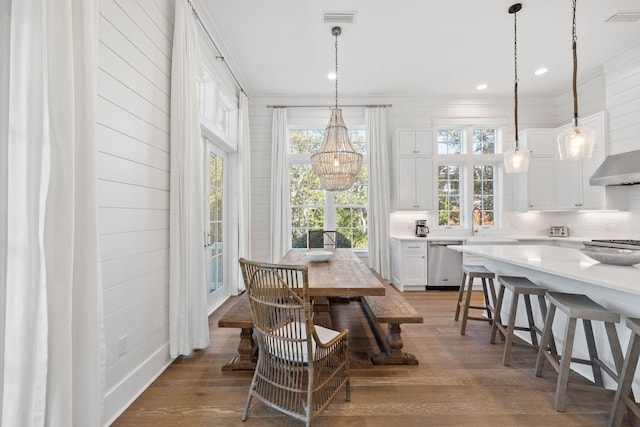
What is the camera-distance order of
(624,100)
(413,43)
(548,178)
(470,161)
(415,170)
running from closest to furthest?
1. (413,43)
2. (624,100)
3. (548,178)
4. (415,170)
5. (470,161)

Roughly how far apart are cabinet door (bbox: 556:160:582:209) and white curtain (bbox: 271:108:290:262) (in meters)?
4.42

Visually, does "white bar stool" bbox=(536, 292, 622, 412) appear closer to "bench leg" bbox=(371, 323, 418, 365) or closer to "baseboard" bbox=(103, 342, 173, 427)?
"bench leg" bbox=(371, 323, 418, 365)

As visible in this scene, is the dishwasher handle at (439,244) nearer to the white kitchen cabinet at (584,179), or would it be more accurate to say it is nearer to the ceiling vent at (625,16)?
the white kitchen cabinet at (584,179)

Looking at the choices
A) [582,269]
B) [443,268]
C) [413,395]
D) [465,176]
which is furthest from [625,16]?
[413,395]

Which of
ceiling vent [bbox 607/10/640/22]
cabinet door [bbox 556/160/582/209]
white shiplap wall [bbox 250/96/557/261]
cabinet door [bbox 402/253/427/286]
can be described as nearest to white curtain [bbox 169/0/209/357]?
white shiplap wall [bbox 250/96/557/261]

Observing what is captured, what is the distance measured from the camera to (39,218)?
1.13 m

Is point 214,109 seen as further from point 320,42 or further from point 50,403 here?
point 50,403

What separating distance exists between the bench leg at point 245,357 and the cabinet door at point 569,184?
5047 millimetres

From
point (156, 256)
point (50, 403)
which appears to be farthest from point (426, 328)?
point (50, 403)

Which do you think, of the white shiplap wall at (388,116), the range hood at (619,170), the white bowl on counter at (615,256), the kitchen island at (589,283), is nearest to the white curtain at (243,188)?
the white shiplap wall at (388,116)

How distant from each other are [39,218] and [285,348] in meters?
1.26

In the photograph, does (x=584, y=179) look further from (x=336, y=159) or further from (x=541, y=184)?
(x=336, y=159)

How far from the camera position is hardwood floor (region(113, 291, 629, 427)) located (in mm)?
1729

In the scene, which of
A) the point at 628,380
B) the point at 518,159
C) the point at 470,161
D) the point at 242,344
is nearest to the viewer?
the point at 628,380
